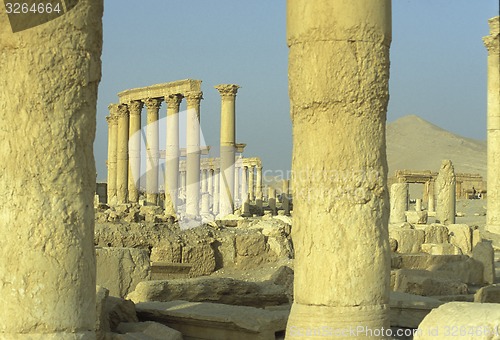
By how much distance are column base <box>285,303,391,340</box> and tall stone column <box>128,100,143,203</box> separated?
108ft

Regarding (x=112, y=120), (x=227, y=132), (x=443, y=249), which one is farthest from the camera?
(x=112, y=120)

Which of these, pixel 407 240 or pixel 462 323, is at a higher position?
pixel 462 323

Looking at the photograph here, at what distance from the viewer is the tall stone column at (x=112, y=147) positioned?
40.9 m

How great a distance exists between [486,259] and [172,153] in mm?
22515

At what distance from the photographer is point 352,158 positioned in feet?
21.6

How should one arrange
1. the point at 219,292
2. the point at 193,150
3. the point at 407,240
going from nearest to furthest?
1. the point at 219,292
2. the point at 407,240
3. the point at 193,150

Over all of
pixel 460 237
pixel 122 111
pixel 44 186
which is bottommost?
pixel 460 237

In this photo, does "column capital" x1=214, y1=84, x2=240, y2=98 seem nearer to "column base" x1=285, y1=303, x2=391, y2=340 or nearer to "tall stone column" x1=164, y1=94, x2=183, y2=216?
"tall stone column" x1=164, y1=94, x2=183, y2=216

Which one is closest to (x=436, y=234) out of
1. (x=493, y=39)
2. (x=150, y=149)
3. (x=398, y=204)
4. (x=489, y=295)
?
(x=398, y=204)

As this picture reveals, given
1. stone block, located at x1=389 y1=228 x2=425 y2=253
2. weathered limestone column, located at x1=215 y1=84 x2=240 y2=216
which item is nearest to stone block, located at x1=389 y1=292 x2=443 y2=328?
stone block, located at x1=389 y1=228 x2=425 y2=253

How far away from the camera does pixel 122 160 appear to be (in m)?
39.6

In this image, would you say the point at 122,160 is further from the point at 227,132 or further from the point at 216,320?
the point at 216,320

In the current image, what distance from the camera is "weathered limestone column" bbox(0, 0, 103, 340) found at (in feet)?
17.8

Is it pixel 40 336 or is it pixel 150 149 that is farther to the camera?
pixel 150 149
